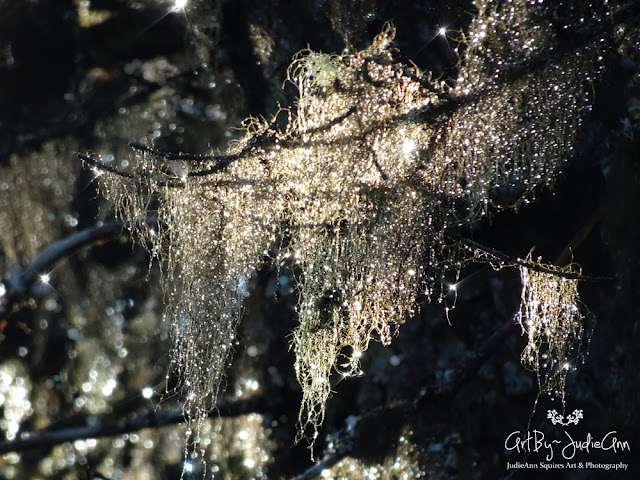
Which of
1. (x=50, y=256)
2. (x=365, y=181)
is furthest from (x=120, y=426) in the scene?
(x=365, y=181)

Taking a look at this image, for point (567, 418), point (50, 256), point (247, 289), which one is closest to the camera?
point (567, 418)

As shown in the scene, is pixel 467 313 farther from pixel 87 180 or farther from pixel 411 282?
pixel 87 180

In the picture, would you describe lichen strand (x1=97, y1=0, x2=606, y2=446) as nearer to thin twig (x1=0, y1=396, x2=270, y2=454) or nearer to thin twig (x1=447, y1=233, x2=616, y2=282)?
thin twig (x1=447, y1=233, x2=616, y2=282)

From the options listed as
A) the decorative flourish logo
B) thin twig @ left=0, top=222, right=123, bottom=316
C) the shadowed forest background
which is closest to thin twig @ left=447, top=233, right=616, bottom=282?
the shadowed forest background

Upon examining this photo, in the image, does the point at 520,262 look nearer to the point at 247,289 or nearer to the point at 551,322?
the point at 551,322

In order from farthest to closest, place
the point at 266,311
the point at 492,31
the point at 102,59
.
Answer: the point at 102,59 → the point at 266,311 → the point at 492,31

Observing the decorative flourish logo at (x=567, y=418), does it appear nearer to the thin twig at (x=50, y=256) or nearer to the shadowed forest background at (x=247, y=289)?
the shadowed forest background at (x=247, y=289)

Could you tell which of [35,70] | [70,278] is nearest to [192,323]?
[70,278]
